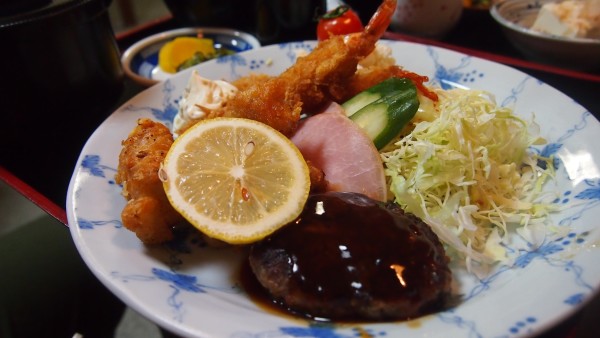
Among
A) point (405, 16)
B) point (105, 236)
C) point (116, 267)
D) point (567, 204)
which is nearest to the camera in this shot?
point (116, 267)

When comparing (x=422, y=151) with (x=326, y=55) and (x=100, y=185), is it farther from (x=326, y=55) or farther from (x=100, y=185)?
(x=100, y=185)

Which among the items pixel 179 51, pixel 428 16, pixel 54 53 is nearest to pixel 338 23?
pixel 428 16

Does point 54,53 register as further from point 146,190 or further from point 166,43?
point 166,43

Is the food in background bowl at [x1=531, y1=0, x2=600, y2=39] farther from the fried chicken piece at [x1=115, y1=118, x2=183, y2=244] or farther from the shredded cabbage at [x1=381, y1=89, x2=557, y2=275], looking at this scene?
the fried chicken piece at [x1=115, y1=118, x2=183, y2=244]

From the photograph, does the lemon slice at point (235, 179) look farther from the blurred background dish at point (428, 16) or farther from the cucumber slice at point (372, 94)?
the blurred background dish at point (428, 16)

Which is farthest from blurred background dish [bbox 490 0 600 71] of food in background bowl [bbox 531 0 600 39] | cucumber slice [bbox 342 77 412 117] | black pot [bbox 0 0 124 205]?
black pot [bbox 0 0 124 205]

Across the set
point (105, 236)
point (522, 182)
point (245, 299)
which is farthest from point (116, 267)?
point (522, 182)
